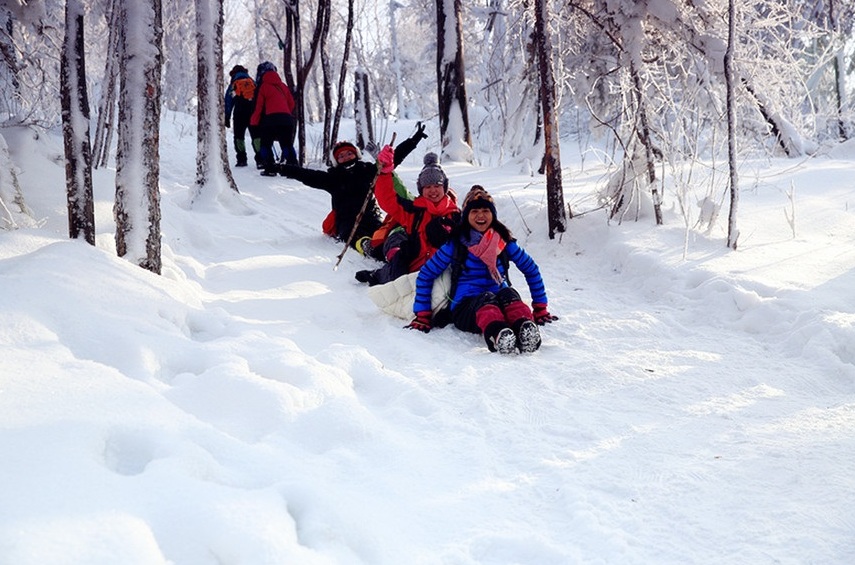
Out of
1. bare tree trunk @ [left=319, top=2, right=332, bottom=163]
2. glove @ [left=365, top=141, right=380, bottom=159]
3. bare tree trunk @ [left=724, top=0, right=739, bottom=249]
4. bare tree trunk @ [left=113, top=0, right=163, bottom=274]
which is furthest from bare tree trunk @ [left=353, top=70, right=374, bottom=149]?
bare tree trunk @ [left=113, top=0, right=163, bottom=274]

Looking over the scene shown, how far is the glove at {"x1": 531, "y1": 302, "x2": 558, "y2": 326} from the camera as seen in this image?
4488mm

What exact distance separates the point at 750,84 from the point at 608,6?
1.53m

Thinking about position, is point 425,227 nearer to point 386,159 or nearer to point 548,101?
point 386,159

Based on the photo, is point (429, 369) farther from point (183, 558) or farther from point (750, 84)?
point (750, 84)

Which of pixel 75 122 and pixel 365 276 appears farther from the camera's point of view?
pixel 365 276

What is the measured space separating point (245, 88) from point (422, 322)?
23.1 feet

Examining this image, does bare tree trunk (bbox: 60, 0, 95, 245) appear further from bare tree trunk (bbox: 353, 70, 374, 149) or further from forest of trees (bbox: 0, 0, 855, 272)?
bare tree trunk (bbox: 353, 70, 374, 149)

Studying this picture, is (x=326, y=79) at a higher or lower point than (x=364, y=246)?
higher

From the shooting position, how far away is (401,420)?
286 cm

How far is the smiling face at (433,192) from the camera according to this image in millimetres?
5270

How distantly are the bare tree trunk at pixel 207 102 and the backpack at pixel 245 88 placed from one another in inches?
84.5

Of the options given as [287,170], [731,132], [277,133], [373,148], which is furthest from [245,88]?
[731,132]

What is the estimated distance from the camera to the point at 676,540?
2064 mm

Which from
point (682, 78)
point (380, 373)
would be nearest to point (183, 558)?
point (380, 373)
